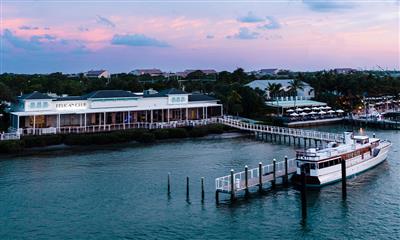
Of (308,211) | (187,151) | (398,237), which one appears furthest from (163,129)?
(398,237)

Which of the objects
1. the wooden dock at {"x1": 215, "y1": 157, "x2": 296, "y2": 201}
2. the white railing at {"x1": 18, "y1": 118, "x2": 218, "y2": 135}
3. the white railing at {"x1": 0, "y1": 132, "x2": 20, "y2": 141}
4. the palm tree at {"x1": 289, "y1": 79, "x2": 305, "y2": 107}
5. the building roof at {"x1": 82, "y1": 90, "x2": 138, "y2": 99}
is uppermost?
the palm tree at {"x1": 289, "y1": 79, "x2": 305, "y2": 107}

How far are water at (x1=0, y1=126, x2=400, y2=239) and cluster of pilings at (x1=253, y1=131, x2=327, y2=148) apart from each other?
1336 centimetres

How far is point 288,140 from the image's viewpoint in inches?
2832

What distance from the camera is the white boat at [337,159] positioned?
42.7m

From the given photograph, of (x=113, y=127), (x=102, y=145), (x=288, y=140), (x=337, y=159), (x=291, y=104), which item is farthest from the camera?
(x=291, y=104)

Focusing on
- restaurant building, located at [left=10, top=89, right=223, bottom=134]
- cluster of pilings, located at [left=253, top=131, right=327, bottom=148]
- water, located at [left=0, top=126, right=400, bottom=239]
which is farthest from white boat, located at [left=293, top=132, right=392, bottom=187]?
restaurant building, located at [left=10, top=89, right=223, bottom=134]

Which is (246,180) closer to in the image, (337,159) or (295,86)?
(337,159)

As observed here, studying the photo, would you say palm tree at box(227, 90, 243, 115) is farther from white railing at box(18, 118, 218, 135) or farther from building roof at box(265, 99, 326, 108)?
building roof at box(265, 99, 326, 108)

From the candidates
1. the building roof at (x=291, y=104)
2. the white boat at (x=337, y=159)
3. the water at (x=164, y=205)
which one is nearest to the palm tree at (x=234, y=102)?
the building roof at (x=291, y=104)

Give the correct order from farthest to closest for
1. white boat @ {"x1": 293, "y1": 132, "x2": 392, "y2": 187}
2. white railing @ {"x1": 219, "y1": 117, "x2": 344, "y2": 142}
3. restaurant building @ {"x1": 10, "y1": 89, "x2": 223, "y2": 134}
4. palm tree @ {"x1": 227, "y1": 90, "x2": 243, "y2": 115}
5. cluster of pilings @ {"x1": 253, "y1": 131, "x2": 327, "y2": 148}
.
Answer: palm tree @ {"x1": 227, "y1": 90, "x2": 243, "y2": 115}, restaurant building @ {"x1": 10, "y1": 89, "x2": 223, "y2": 134}, cluster of pilings @ {"x1": 253, "y1": 131, "x2": 327, "y2": 148}, white railing @ {"x1": 219, "y1": 117, "x2": 344, "y2": 142}, white boat @ {"x1": 293, "y1": 132, "x2": 392, "y2": 187}

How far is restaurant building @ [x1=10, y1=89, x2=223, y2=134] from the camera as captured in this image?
226 ft

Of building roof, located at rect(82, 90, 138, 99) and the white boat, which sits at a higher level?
building roof, located at rect(82, 90, 138, 99)

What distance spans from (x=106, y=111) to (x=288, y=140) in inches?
1054

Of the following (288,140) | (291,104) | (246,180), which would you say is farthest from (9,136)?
(291,104)
